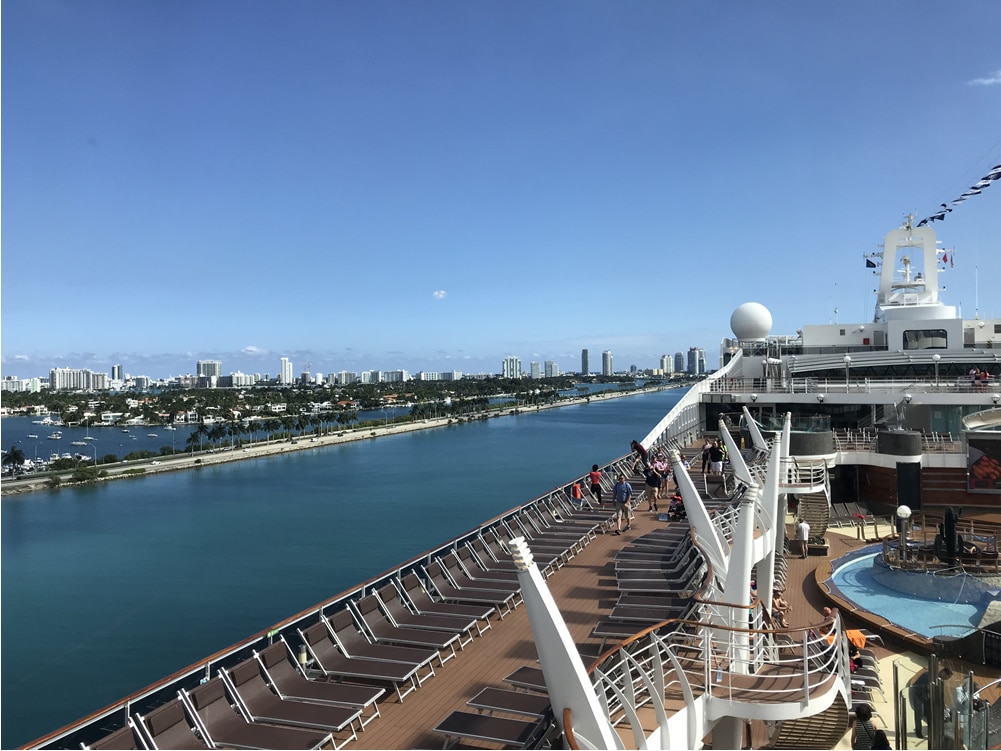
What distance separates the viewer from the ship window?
25516 mm

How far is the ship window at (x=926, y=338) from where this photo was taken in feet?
83.7

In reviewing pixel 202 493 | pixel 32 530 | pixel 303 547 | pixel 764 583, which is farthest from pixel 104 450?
pixel 764 583

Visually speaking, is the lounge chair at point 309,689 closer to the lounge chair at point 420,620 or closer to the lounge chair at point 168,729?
the lounge chair at point 168,729

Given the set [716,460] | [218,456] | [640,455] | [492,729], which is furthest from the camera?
[218,456]

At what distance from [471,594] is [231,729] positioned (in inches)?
135

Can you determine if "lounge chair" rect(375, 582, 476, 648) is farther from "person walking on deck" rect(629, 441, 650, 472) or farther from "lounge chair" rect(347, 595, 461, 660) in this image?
"person walking on deck" rect(629, 441, 650, 472)

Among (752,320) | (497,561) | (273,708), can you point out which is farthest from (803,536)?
(752,320)

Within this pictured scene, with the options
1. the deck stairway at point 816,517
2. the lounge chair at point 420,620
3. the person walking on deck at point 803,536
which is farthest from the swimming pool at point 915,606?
the lounge chair at point 420,620

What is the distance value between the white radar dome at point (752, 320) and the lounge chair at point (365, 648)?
29.6 m

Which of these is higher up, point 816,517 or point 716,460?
point 716,460

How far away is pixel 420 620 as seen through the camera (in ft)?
23.4

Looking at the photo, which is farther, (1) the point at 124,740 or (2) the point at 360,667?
(2) the point at 360,667

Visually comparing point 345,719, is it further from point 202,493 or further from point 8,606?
point 202,493

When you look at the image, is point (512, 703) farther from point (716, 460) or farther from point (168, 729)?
point (716, 460)
